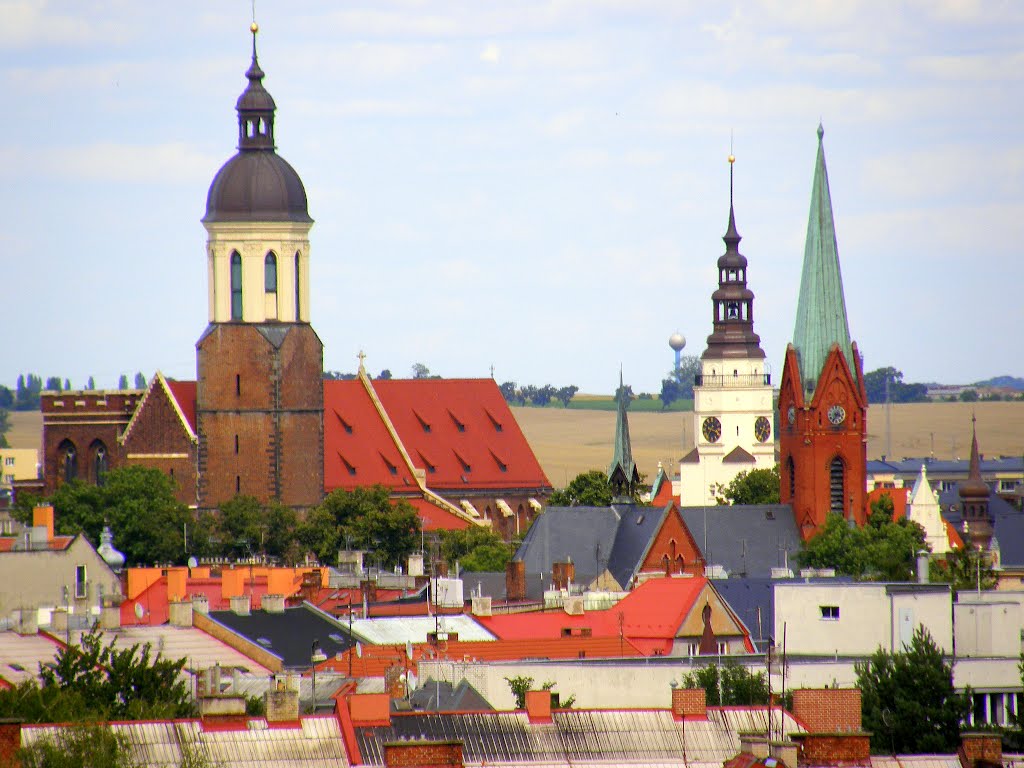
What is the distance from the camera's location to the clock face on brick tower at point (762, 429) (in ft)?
575

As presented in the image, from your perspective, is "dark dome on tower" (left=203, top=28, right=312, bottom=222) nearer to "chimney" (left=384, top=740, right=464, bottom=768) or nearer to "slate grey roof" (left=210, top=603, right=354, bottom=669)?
"slate grey roof" (left=210, top=603, right=354, bottom=669)

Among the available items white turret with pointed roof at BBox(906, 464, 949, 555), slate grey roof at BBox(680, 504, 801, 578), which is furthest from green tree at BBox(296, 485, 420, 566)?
white turret with pointed roof at BBox(906, 464, 949, 555)

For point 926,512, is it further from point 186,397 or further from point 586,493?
point 186,397

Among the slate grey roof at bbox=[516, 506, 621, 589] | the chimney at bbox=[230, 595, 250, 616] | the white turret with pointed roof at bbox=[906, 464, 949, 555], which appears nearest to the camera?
the chimney at bbox=[230, 595, 250, 616]

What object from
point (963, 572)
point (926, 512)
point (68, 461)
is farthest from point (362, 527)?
point (963, 572)

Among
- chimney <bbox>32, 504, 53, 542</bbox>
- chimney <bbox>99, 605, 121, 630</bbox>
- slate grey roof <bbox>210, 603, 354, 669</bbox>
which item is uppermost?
chimney <bbox>32, 504, 53, 542</bbox>

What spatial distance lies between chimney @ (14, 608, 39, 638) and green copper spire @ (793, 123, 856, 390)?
64506mm

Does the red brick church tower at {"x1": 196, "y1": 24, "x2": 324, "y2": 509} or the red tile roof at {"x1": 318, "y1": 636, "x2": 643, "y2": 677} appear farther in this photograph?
the red brick church tower at {"x1": 196, "y1": 24, "x2": 324, "y2": 509}

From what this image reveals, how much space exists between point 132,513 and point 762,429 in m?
63.3

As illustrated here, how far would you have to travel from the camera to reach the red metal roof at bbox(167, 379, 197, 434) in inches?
5064

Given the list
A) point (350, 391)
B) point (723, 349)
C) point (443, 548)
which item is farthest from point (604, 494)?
point (723, 349)

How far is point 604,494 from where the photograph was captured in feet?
428

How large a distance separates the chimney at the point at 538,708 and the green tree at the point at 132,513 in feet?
228

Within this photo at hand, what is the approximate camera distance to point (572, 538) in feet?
378
